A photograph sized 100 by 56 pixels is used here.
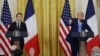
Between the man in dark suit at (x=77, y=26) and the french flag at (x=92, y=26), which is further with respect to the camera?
the french flag at (x=92, y=26)

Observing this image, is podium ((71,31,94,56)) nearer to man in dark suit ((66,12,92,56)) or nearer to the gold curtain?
man in dark suit ((66,12,92,56))

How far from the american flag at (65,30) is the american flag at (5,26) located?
64.7 inches

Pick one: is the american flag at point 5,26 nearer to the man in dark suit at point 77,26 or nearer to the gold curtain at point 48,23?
the gold curtain at point 48,23

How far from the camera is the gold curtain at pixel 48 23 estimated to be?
8.78 metres

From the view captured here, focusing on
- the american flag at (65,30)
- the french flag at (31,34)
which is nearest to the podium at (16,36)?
the french flag at (31,34)

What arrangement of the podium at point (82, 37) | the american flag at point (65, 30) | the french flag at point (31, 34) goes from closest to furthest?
the podium at point (82, 37) < the french flag at point (31, 34) < the american flag at point (65, 30)

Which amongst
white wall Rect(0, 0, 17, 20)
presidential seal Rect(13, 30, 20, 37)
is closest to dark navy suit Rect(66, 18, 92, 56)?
presidential seal Rect(13, 30, 20, 37)

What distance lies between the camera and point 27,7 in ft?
27.1

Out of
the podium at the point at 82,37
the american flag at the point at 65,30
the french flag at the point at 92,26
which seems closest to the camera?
the podium at the point at 82,37

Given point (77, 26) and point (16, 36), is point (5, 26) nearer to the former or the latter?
point (16, 36)

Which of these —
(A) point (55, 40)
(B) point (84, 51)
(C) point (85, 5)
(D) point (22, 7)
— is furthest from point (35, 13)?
(B) point (84, 51)

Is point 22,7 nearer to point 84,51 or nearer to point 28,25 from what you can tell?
point 28,25

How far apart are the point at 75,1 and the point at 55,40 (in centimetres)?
144

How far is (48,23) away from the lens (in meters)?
8.80
